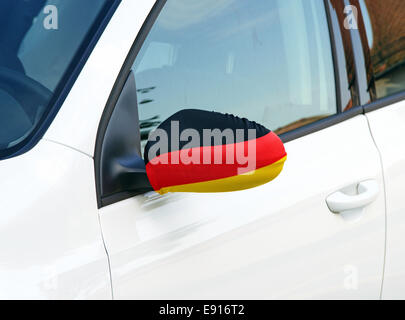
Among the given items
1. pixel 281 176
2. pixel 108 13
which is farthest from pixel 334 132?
pixel 108 13

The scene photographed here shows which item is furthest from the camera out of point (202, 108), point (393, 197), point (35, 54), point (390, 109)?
point (390, 109)

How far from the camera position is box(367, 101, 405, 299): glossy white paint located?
6.25 feet

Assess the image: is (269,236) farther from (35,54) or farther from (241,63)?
(35,54)

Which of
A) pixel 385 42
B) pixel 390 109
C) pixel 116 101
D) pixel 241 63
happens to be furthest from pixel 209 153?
pixel 385 42

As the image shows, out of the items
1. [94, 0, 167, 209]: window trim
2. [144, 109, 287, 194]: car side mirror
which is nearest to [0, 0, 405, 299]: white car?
[94, 0, 167, 209]: window trim

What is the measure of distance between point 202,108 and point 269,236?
38 centimetres

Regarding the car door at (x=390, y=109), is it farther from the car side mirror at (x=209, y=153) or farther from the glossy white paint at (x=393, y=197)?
the car side mirror at (x=209, y=153)

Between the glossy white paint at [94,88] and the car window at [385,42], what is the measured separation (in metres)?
0.84

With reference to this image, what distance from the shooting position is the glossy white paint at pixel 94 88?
4.88ft

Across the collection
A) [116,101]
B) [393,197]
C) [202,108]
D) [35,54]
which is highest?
Answer: [35,54]

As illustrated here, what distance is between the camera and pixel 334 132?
75.0 inches

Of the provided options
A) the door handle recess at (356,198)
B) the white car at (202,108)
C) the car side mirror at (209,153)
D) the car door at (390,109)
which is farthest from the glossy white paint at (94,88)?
the car door at (390,109)

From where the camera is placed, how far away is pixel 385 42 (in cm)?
211

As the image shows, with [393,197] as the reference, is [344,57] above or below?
above
